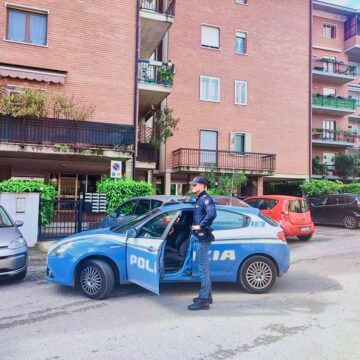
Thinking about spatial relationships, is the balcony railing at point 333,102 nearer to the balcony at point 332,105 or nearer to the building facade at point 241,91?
the balcony at point 332,105

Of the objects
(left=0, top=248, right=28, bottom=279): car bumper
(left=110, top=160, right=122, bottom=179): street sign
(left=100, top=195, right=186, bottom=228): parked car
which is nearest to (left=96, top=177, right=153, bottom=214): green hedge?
(left=110, top=160, right=122, bottom=179): street sign

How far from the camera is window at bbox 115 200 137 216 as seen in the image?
430 inches

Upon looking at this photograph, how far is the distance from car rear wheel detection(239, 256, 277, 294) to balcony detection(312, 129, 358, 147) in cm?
2407

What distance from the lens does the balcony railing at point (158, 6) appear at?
16875mm

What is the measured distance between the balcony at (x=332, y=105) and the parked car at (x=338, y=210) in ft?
43.1

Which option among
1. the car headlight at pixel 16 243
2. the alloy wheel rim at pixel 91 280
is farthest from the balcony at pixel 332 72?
the alloy wheel rim at pixel 91 280

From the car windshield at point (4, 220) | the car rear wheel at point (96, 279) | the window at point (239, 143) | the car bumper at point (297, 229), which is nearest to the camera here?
the car rear wheel at point (96, 279)

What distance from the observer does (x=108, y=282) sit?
19.1ft

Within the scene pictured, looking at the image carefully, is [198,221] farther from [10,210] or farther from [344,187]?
[344,187]

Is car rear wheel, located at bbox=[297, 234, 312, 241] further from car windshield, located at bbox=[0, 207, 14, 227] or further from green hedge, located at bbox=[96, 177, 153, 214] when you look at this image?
car windshield, located at bbox=[0, 207, 14, 227]

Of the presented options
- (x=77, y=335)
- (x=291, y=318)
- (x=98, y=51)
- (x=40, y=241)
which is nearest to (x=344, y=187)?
(x=98, y=51)

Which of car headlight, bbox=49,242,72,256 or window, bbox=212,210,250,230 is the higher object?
window, bbox=212,210,250,230

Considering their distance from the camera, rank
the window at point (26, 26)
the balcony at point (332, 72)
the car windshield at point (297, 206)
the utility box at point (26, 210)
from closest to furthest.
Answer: the utility box at point (26, 210), the car windshield at point (297, 206), the window at point (26, 26), the balcony at point (332, 72)

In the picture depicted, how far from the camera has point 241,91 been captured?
24938mm
